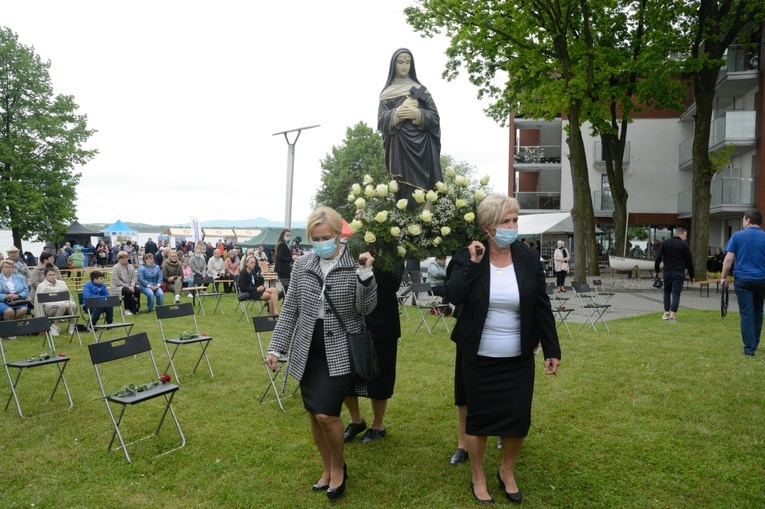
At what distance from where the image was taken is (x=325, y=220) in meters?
3.64

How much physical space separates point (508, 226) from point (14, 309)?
973cm

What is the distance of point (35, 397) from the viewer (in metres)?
6.09

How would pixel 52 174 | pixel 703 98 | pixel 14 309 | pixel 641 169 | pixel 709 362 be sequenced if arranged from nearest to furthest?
pixel 709 362
pixel 14 309
pixel 703 98
pixel 52 174
pixel 641 169

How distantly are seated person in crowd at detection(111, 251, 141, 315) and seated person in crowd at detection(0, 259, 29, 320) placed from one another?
208 cm

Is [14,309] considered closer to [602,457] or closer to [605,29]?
[602,457]

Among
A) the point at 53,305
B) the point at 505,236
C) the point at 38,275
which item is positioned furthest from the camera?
the point at 38,275

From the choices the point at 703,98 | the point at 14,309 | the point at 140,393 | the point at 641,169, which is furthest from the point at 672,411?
the point at 641,169

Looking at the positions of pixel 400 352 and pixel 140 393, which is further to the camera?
pixel 400 352

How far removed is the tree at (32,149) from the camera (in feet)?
84.2

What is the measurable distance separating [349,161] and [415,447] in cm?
4219

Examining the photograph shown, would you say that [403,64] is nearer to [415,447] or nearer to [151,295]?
[415,447]

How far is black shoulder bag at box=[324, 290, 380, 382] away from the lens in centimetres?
352

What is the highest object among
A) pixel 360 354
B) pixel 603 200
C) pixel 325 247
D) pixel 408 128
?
pixel 603 200

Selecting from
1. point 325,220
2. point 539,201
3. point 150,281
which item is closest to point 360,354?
point 325,220
